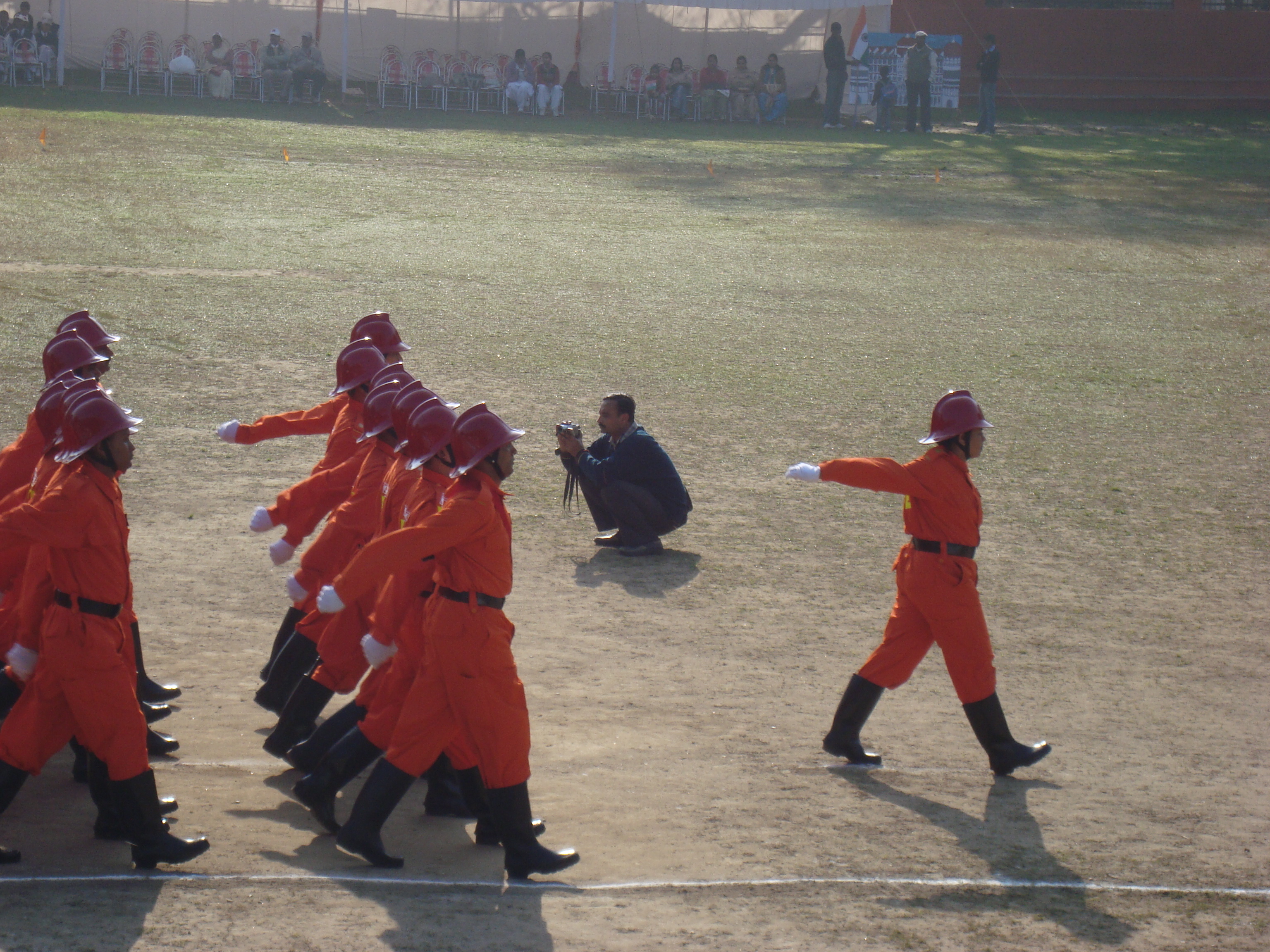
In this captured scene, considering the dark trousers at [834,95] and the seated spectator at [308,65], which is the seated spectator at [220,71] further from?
the dark trousers at [834,95]

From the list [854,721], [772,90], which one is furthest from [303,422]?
[772,90]

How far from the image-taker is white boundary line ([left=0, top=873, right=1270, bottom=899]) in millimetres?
4977

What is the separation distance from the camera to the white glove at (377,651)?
543cm

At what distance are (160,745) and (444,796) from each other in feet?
4.48

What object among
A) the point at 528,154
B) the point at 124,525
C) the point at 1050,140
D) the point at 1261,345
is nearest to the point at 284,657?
the point at 124,525

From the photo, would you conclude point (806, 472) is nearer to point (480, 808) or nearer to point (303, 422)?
Result: point (480, 808)

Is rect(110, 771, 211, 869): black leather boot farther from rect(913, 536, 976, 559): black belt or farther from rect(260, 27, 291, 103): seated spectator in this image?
rect(260, 27, 291, 103): seated spectator

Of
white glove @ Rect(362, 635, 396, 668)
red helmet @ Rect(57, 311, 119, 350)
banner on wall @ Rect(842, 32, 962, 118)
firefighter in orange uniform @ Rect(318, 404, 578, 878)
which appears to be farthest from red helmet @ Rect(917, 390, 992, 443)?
banner on wall @ Rect(842, 32, 962, 118)

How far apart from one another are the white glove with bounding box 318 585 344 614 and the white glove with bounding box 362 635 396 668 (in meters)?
0.39

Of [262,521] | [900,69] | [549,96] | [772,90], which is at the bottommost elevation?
[262,521]

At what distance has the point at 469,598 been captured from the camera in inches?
203

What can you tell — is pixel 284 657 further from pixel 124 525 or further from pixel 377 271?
pixel 377 271

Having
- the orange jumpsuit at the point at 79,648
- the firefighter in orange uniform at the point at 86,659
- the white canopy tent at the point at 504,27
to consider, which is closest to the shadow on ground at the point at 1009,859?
the firefighter in orange uniform at the point at 86,659

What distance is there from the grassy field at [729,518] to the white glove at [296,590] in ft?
2.26
